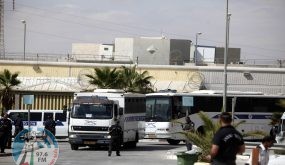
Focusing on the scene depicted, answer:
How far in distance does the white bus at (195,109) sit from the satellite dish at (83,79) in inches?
582

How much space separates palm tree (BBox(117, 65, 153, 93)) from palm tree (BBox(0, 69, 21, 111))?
8.32 metres

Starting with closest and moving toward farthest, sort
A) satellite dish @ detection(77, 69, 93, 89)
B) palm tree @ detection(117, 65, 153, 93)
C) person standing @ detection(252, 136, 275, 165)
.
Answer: person standing @ detection(252, 136, 275, 165) → palm tree @ detection(117, 65, 153, 93) → satellite dish @ detection(77, 69, 93, 89)

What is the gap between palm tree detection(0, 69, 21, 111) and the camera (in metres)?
57.9

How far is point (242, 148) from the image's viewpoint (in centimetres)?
1297

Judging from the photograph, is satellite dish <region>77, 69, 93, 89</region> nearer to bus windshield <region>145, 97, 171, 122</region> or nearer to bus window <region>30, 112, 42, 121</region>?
bus windshield <region>145, 97, 171, 122</region>

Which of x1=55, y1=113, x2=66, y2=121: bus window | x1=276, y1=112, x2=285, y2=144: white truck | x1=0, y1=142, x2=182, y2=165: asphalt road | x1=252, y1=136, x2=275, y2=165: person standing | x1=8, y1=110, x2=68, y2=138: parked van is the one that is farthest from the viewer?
x1=55, y1=113, x2=66, y2=121: bus window

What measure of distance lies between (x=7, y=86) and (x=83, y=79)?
23.8 feet

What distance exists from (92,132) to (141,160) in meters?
6.20

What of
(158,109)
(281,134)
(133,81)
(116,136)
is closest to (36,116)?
(158,109)

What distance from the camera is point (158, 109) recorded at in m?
45.7

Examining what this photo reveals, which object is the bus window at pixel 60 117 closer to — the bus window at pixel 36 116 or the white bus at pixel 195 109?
the bus window at pixel 36 116

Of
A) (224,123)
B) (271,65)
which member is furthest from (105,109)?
(271,65)

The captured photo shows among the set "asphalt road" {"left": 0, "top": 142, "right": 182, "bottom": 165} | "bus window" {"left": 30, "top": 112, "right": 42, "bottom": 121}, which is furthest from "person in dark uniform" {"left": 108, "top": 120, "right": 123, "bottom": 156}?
"bus window" {"left": 30, "top": 112, "right": 42, "bottom": 121}

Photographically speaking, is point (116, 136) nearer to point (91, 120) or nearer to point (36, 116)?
point (91, 120)
